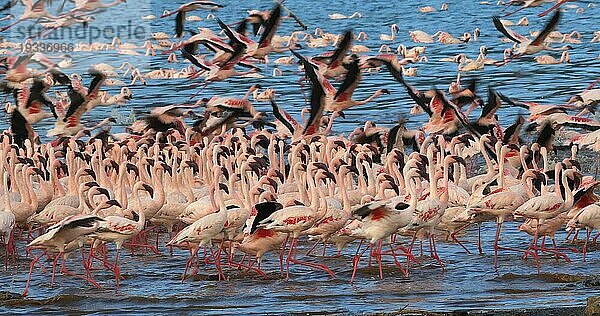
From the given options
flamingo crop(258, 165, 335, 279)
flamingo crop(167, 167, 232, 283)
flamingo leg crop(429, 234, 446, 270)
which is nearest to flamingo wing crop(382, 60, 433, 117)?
flamingo leg crop(429, 234, 446, 270)

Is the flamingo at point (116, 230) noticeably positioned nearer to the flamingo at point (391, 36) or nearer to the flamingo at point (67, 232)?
the flamingo at point (67, 232)

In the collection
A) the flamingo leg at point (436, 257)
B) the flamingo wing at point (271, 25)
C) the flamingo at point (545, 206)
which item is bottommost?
the flamingo leg at point (436, 257)

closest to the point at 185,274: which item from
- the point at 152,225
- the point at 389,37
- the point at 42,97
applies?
the point at 152,225

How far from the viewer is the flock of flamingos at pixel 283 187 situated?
1217cm

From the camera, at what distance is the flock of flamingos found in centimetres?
1217

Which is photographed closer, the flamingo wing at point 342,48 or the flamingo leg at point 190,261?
the flamingo leg at point 190,261

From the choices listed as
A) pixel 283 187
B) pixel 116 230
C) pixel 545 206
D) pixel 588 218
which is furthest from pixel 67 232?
pixel 588 218

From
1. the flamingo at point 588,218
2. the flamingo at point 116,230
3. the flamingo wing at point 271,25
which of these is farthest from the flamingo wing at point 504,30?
the flamingo at point 116,230

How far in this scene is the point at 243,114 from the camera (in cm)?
1838

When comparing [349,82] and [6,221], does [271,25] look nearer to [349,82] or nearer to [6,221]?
[349,82]

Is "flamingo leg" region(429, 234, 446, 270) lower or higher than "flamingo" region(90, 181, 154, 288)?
lower

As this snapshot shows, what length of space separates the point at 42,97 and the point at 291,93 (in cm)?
807

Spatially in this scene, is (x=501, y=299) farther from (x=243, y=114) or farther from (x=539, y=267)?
(x=243, y=114)

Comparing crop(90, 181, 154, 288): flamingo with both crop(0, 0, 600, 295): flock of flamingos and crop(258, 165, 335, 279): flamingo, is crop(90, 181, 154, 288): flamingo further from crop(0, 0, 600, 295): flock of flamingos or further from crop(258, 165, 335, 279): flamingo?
crop(258, 165, 335, 279): flamingo
